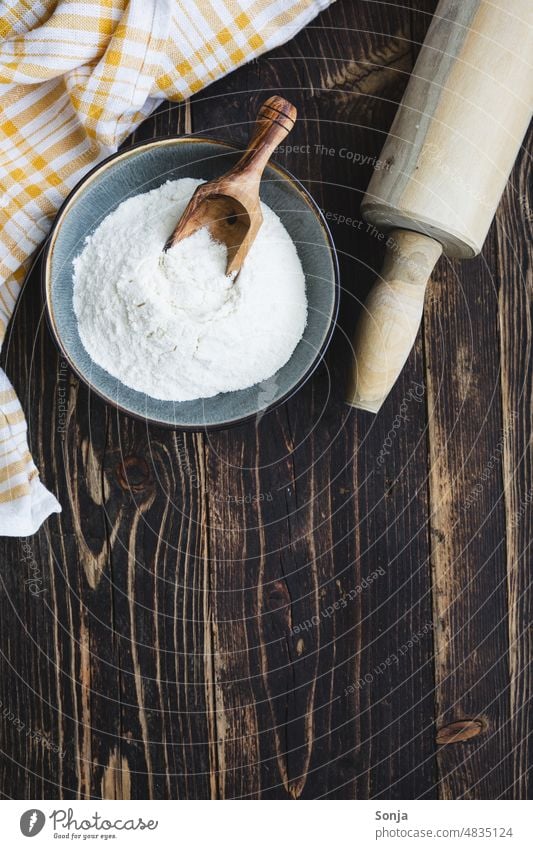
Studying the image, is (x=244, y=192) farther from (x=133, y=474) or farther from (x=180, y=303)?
(x=133, y=474)

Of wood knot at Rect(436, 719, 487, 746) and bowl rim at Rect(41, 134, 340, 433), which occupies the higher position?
bowl rim at Rect(41, 134, 340, 433)

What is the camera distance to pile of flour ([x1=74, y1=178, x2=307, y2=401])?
0.40m

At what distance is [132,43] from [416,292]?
0.23m

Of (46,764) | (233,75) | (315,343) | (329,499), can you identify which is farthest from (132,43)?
(46,764)

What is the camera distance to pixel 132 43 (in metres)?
0.42

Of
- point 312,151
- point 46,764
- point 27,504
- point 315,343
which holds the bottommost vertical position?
point 46,764

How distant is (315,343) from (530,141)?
21 centimetres

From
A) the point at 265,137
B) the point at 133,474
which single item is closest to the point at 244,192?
the point at 265,137

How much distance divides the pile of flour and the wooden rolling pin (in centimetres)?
6

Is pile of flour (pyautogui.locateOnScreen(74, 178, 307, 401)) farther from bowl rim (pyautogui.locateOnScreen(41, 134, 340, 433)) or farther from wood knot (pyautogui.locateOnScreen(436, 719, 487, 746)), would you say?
wood knot (pyautogui.locateOnScreen(436, 719, 487, 746))

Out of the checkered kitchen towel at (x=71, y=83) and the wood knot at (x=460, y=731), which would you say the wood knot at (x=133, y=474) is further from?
the wood knot at (x=460, y=731)

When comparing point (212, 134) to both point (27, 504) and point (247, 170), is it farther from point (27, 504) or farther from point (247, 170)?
point (27, 504)

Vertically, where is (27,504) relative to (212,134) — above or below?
below

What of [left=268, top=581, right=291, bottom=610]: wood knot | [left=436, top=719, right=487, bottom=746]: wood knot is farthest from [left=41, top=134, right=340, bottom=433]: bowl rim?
[left=436, top=719, right=487, bottom=746]: wood knot
